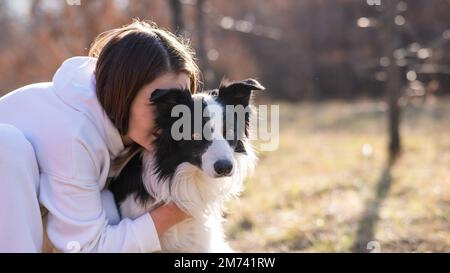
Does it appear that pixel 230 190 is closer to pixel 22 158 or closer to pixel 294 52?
pixel 22 158

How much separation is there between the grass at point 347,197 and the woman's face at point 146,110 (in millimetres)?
1763

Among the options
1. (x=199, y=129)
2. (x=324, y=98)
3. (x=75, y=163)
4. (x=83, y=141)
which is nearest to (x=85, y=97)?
(x=83, y=141)

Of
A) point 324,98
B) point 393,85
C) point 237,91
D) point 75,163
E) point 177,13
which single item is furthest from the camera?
point 324,98

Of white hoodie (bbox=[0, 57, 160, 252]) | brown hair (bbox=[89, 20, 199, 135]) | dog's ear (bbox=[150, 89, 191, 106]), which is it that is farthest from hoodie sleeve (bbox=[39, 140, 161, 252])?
dog's ear (bbox=[150, 89, 191, 106])

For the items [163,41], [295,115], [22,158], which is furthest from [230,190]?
[295,115]

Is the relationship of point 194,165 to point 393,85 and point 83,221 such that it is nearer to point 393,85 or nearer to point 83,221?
point 83,221

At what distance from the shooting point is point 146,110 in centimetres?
306

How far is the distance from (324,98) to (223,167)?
15.3 metres

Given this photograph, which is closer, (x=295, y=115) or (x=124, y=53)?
(x=124, y=53)

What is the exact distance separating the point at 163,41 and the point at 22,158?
3.13 ft

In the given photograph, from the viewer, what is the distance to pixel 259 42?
18938 millimetres

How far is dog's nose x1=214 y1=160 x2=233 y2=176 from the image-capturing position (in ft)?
9.50

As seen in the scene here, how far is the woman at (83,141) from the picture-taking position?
2.86 metres
